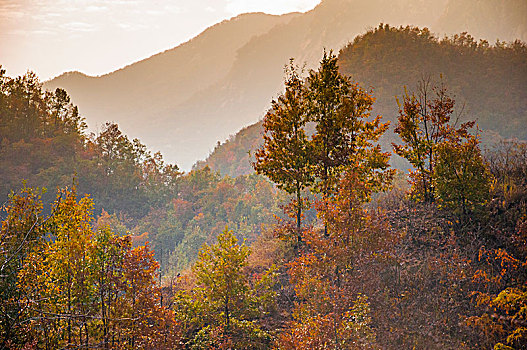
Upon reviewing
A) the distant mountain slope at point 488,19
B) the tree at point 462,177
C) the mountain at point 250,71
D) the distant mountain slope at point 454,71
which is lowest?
the tree at point 462,177

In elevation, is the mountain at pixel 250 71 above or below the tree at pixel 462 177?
above

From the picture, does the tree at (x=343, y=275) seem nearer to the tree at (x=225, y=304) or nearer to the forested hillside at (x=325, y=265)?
the forested hillside at (x=325, y=265)

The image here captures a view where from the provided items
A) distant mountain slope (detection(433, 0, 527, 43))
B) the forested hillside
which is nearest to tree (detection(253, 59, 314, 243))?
the forested hillside

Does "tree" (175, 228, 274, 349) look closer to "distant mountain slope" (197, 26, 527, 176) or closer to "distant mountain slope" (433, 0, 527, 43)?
"distant mountain slope" (197, 26, 527, 176)

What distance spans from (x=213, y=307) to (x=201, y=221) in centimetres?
2452

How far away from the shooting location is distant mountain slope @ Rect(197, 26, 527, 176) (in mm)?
35375

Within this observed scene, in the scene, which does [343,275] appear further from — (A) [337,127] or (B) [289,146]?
(A) [337,127]

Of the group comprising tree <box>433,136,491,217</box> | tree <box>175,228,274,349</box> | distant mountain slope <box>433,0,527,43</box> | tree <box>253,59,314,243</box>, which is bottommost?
tree <box>175,228,274,349</box>

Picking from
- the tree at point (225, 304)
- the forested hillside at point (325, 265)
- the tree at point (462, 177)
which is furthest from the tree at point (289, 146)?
the tree at point (462, 177)

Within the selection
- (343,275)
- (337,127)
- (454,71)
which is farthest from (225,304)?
(454,71)

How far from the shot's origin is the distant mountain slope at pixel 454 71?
35.4m

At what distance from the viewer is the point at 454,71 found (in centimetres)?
3825

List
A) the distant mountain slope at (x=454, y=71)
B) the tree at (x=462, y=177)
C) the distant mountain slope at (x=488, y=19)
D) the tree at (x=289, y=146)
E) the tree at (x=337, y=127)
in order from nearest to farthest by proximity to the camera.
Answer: the tree at (x=462, y=177) < the tree at (x=337, y=127) < the tree at (x=289, y=146) < the distant mountain slope at (x=454, y=71) < the distant mountain slope at (x=488, y=19)

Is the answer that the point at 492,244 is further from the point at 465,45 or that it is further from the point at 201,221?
the point at 465,45
